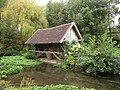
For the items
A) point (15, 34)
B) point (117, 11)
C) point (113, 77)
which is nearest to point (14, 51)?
point (15, 34)

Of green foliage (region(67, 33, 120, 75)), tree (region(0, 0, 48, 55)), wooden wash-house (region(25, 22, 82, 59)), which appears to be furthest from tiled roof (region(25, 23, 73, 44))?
green foliage (region(67, 33, 120, 75))

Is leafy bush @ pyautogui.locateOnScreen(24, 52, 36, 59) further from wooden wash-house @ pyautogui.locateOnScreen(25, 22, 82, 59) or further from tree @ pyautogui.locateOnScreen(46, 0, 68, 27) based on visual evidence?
tree @ pyautogui.locateOnScreen(46, 0, 68, 27)

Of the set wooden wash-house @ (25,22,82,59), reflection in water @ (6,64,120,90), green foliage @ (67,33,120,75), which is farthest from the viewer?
wooden wash-house @ (25,22,82,59)

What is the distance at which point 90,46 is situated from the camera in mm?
14906

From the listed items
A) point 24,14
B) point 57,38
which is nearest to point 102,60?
point 57,38

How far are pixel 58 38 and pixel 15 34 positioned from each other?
33.0 ft

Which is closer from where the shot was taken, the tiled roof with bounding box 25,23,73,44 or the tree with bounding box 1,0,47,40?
the tiled roof with bounding box 25,23,73,44

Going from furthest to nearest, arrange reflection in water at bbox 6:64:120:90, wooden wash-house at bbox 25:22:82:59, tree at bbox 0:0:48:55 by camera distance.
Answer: tree at bbox 0:0:48:55
wooden wash-house at bbox 25:22:82:59
reflection in water at bbox 6:64:120:90

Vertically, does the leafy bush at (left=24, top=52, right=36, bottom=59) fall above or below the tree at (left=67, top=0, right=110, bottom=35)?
below

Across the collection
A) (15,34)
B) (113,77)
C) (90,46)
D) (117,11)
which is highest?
(117,11)

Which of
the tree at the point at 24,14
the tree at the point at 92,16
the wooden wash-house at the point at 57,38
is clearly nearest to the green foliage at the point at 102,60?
the wooden wash-house at the point at 57,38

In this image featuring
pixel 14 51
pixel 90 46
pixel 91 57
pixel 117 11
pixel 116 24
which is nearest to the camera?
pixel 91 57

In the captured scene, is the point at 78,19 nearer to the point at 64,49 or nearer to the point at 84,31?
the point at 84,31

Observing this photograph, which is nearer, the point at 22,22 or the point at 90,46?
the point at 90,46
